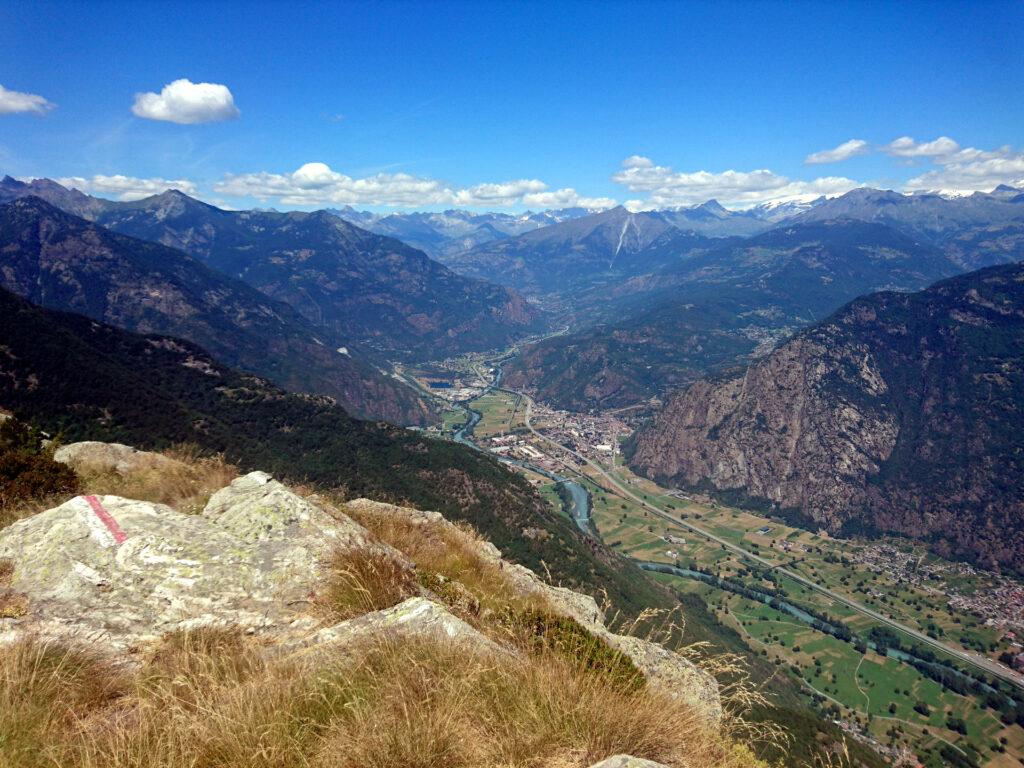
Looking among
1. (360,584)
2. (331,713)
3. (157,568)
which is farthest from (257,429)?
(331,713)

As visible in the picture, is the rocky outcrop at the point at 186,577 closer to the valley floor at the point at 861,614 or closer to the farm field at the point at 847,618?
the valley floor at the point at 861,614

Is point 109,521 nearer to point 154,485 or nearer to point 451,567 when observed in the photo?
point 154,485

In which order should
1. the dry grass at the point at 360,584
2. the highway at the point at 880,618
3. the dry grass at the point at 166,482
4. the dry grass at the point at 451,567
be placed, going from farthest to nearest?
the highway at the point at 880,618 < the dry grass at the point at 166,482 < the dry grass at the point at 451,567 < the dry grass at the point at 360,584

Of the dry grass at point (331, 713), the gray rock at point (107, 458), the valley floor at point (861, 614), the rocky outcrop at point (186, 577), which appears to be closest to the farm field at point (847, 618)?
the valley floor at point (861, 614)

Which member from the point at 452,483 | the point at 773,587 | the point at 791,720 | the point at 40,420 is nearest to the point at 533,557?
the point at 452,483

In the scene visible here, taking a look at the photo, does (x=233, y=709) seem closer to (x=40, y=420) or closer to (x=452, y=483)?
(x=40, y=420)
